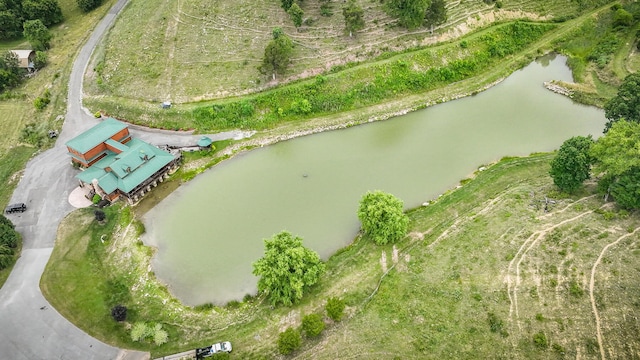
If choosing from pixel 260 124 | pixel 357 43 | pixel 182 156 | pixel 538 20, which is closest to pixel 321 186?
pixel 260 124

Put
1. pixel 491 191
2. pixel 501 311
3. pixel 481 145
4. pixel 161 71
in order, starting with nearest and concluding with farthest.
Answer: pixel 501 311 → pixel 491 191 → pixel 481 145 → pixel 161 71

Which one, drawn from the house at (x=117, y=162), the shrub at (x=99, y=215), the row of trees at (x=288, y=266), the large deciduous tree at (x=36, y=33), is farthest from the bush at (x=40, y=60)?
the row of trees at (x=288, y=266)

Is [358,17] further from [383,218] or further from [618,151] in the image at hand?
[618,151]

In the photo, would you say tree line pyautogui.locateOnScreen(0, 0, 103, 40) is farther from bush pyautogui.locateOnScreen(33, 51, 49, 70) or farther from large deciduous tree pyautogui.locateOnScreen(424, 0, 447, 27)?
large deciduous tree pyautogui.locateOnScreen(424, 0, 447, 27)

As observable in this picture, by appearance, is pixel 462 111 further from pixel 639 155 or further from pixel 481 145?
pixel 639 155

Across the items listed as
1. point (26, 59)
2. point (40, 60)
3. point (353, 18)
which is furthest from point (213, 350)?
point (26, 59)

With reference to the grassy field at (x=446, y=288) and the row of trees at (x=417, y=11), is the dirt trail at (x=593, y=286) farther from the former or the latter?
the row of trees at (x=417, y=11)

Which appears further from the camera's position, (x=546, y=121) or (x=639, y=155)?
(x=546, y=121)
